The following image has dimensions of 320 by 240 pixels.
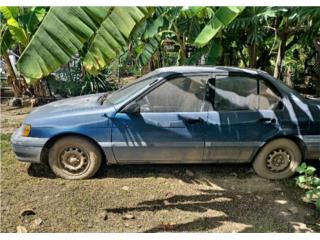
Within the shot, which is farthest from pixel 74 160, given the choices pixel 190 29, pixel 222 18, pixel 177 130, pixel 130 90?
pixel 190 29

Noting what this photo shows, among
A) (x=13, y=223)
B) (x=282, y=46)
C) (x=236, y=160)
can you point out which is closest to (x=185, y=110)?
(x=236, y=160)

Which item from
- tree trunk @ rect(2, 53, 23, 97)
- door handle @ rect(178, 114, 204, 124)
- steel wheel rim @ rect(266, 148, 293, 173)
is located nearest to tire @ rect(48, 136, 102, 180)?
door handle @ rect(178, 114, 204, 124)

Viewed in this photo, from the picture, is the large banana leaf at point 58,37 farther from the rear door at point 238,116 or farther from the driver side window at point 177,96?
the rear door at point 238,116

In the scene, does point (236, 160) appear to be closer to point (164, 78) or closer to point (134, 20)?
point (164, 78)

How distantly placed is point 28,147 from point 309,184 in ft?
11.9

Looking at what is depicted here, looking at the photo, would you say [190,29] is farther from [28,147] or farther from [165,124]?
[28,147]

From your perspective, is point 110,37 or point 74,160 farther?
point 74,160

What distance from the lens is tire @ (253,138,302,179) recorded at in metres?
4.53

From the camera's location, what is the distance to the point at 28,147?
4.27 m

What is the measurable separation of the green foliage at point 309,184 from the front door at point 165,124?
50.8 inches

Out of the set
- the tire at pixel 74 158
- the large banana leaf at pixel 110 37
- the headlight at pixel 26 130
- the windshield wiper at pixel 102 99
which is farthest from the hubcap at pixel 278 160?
the headlight at pixel 26 130

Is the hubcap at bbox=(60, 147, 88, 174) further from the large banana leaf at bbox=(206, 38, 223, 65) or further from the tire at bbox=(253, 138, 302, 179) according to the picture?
the large banana leaf at bbox=(206, 38, 223, 65)

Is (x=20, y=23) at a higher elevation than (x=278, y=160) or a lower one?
higher

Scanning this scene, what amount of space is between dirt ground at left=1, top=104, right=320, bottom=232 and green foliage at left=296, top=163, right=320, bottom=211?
111mm
